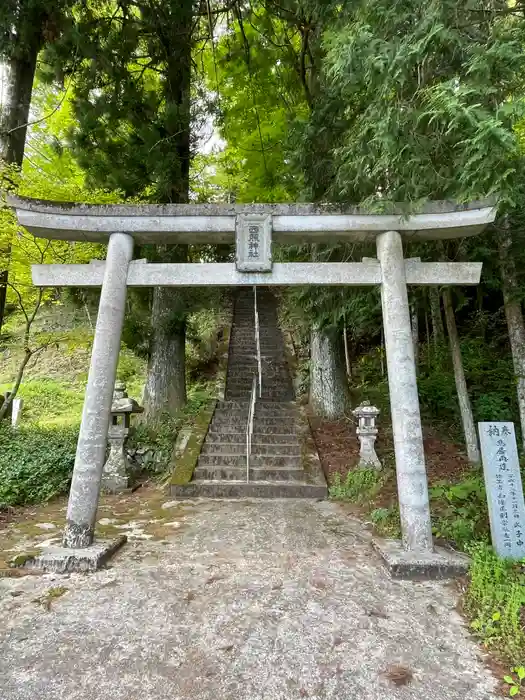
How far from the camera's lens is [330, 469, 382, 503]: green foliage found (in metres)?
6.09

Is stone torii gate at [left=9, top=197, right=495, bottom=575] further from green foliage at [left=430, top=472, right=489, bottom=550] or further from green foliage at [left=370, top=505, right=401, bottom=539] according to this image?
green foliage at [left=430, top=472, right=489, bottom=550]

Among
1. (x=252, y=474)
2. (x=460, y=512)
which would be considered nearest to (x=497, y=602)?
(x=460, y=512)

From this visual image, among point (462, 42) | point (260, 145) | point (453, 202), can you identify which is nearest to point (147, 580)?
point (453, 202)

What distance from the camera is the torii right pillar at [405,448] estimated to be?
3689 mm

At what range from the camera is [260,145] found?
31.5ft

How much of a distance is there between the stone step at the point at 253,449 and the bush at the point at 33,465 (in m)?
2.25

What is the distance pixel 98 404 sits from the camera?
427 centimetres

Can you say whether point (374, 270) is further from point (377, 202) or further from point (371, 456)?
point (371, 456)

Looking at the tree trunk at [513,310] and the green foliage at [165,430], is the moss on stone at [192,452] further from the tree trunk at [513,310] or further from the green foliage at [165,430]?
the tree trunk at [513,310]

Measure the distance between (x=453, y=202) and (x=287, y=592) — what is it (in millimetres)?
4069

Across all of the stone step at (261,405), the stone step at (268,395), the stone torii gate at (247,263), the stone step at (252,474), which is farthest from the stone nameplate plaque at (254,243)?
the stone step at (268,395)

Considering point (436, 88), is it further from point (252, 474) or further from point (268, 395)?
point (268, 395)

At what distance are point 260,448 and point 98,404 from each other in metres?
3.80

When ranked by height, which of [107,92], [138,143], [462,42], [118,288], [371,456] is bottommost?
[371,456]
